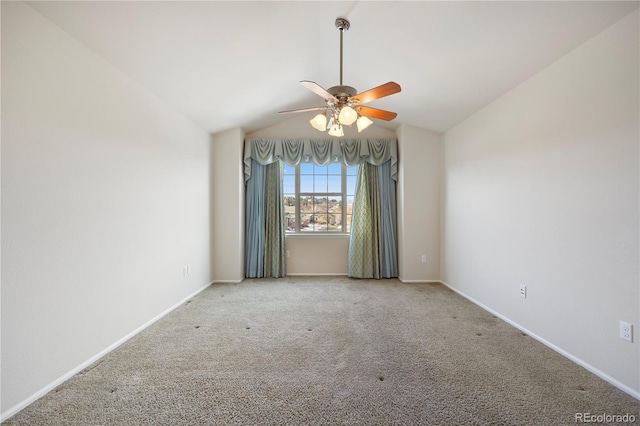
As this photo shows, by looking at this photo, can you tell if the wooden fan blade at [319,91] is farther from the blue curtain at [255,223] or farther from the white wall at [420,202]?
the blue curtain at [255,223]

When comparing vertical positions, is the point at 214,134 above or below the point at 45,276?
above

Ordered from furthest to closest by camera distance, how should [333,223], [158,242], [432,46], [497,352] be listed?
[333,223]
[158,242]
[432,46]
[497,352]

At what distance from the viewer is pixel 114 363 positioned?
6.19 feet

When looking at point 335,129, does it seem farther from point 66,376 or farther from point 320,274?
point 320,274

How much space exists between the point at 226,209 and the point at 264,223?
63 centimetres

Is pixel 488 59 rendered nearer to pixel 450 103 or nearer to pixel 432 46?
pixel 432 46

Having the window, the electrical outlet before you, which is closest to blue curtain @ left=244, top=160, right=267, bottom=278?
the window

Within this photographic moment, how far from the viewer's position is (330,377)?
5.67 feet

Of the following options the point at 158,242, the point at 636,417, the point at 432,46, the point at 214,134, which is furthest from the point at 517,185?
the point at 214,134

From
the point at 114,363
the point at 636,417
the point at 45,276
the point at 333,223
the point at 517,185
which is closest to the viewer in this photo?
the point at 636,417

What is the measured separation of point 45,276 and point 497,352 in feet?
10.5

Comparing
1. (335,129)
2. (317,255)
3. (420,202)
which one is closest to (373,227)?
(420,202)

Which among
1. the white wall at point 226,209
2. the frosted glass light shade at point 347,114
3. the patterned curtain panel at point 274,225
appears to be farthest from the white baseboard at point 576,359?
the white wall at point 226,209

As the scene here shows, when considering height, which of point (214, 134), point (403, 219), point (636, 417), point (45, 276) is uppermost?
point (214, 134)
